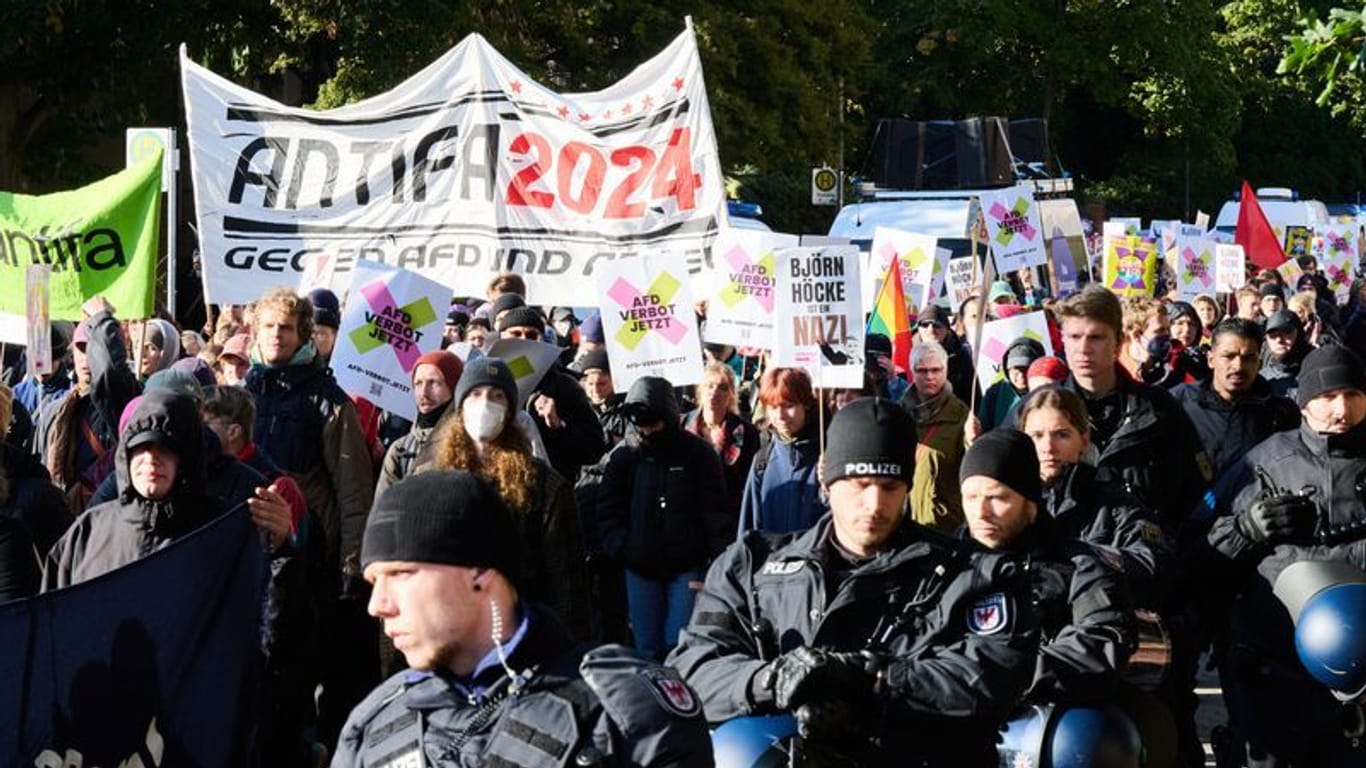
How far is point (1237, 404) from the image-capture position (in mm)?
9594

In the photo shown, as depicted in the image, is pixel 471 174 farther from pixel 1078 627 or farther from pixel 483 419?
pixel 1078 627

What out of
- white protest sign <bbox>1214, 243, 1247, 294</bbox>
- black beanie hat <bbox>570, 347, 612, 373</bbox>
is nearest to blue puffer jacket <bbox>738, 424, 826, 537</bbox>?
black beanie hat <bbox>570, 347, 612, 373</bbox>

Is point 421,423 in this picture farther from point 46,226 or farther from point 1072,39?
point 1072,39

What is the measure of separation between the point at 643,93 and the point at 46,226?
3209 mm

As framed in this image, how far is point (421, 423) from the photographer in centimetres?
837

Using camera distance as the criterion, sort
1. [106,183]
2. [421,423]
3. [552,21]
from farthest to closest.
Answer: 1. [552,21]
2. [106,183]
3. [421,423]

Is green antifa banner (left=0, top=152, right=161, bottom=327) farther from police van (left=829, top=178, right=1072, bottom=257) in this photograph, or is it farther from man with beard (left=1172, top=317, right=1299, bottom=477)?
police van (left=829, top=178, right=1072, bottom=257)

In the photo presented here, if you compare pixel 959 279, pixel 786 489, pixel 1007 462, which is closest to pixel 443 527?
pixel 1007 462

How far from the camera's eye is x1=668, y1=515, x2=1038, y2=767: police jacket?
472 cm

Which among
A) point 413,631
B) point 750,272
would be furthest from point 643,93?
point 413,631

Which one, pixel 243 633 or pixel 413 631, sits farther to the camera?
pixel 243 633

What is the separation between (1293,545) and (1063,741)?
1.73 metres

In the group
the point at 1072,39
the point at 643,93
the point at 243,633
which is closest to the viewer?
the point at 243,633

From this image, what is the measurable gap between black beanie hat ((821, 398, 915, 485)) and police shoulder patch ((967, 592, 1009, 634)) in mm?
367
